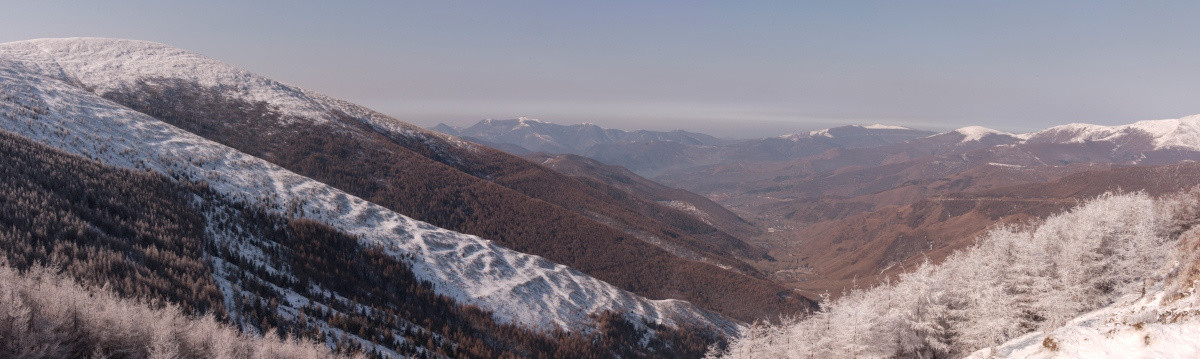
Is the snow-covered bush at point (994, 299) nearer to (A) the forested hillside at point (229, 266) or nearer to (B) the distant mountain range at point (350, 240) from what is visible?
(A) the forested hillside at point (229, 266)

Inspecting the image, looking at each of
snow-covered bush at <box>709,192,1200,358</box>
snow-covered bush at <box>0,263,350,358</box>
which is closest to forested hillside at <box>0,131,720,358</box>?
snow-covered bush at <box>0,263,350,358</box>

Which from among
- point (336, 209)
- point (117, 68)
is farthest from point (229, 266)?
point (117, 68)

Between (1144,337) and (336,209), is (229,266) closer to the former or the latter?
(336,209)

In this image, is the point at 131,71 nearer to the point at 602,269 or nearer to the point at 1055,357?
the point at 602,269

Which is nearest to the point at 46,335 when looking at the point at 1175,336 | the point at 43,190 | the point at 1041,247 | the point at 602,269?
the point at 1175,336

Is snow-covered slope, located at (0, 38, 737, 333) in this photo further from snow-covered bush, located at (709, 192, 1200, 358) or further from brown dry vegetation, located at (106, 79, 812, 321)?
brown dry vegetation, located at (106, 79, 812, 321)

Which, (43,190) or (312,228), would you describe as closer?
(43,190)
